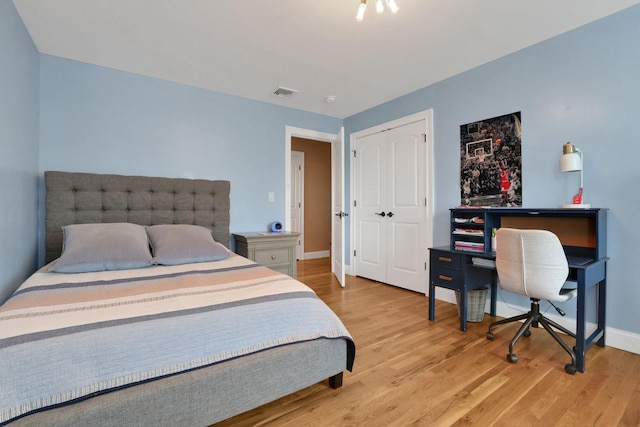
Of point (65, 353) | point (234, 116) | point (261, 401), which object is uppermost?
point (234, 116)

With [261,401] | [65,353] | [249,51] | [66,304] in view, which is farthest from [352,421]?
[249,51]

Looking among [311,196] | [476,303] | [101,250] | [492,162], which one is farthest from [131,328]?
[311,196]

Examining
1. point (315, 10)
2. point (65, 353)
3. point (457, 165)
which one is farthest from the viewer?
point (457, 165)

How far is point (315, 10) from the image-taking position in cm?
205

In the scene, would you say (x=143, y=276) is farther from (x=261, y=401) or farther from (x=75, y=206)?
(x=75, y=206)

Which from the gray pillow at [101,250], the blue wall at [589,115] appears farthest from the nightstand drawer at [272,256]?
the blue wall at [589,115]

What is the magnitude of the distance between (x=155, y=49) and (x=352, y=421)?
3107 mm

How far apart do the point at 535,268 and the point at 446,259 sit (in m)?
0.74

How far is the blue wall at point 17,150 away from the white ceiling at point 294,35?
0.80ft

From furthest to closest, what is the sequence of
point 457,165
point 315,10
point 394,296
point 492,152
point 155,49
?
point 394,296
point 457,165
point 492,152
point 155,49
point 315,10

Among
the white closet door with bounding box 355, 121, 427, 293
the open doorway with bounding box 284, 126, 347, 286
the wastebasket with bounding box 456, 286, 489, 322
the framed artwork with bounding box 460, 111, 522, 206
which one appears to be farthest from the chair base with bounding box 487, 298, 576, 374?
the open doorway with bounding box 284, 126, 347, 286

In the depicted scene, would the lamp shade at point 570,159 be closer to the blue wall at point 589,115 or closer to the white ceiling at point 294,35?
the blue wall at point 589,115

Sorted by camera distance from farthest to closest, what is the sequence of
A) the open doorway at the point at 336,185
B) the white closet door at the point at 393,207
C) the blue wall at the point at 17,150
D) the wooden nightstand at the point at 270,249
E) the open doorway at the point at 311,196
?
the open doorway at the point at 311,196, the open doorway at the point at 336,185, the white closet door at the point at 393,207, the wooden nightstand at the point at 270,249, the blue wall at the point at 17,150

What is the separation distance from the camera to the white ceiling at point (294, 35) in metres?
2.04
